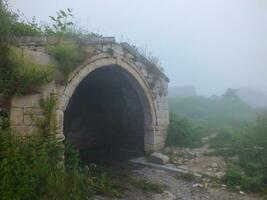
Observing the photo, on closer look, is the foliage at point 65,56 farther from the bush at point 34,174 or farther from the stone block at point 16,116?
the bush at point 34,174

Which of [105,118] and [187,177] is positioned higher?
[105,118]

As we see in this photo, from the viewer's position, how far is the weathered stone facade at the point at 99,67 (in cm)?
607

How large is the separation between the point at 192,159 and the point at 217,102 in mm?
14927

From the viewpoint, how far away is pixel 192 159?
9234 millimetres

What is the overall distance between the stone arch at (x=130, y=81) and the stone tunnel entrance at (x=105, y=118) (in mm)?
301

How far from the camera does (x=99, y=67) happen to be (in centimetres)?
812

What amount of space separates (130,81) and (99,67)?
69.5 inches

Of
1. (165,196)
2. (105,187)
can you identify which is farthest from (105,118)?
(165,196)

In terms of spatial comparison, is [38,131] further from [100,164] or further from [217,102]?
[217,102]

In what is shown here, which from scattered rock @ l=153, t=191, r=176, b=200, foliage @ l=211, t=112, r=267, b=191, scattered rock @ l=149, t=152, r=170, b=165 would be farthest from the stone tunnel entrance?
scattered rock @ l=153, t=191, r=176, b=200

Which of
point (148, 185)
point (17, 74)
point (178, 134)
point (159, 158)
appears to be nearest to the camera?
point (17, 74)

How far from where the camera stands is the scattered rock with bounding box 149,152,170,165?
29.4ft

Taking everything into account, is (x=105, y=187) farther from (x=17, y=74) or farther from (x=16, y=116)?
(x=17, y=74)

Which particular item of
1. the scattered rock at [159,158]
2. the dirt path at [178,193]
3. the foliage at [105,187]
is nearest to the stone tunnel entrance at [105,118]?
the scattered rock at [159,158]
